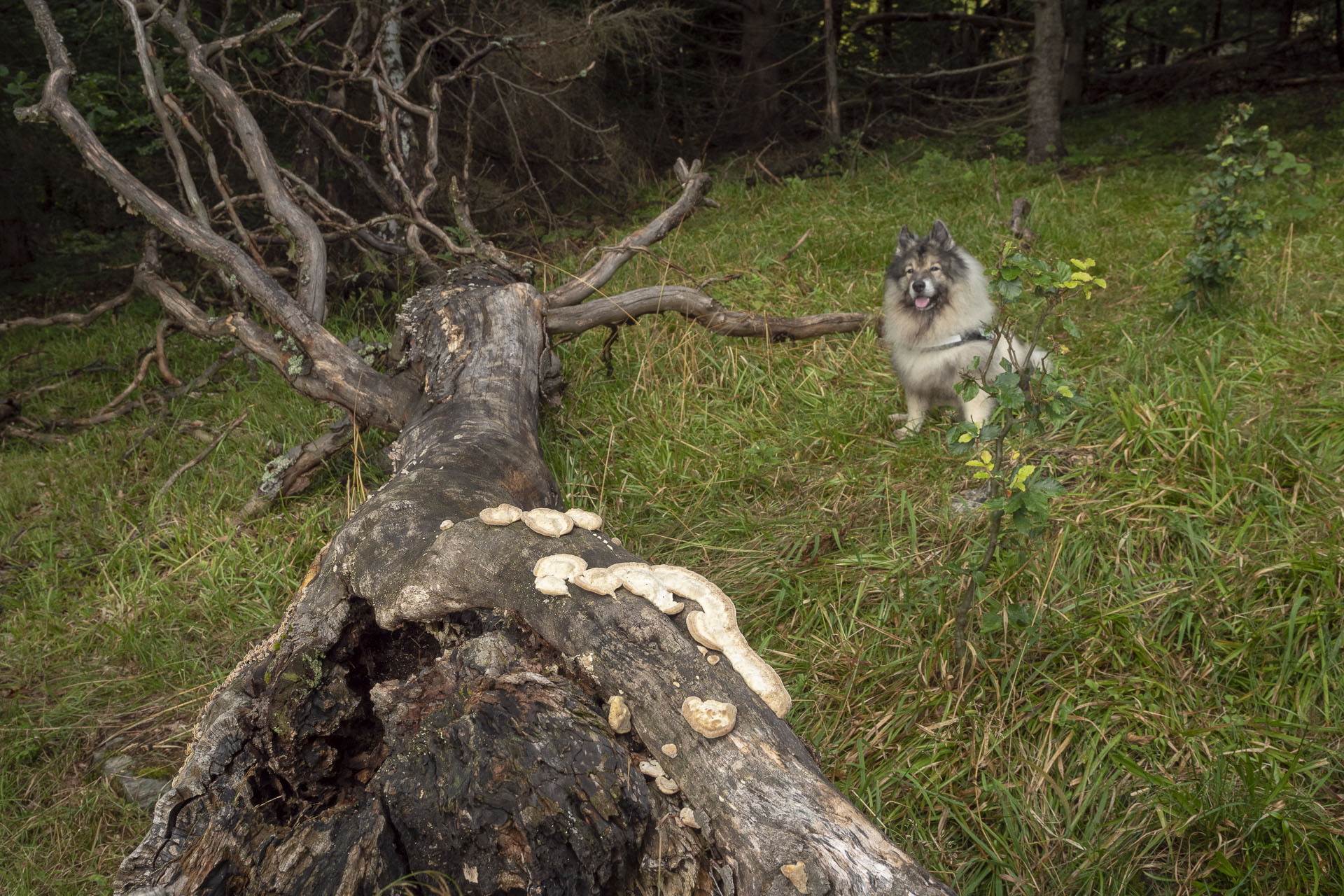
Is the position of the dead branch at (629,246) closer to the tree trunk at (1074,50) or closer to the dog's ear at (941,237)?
the dog's ear at (941,237)

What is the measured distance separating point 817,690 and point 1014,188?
6362mm

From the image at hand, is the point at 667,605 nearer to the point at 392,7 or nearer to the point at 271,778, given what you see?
the point at 271,778

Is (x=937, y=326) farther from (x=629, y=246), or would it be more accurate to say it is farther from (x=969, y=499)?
(x=629, y=246)

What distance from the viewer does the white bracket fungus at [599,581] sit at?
1.73m

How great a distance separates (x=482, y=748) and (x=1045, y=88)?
9169 mm

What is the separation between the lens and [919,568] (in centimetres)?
283

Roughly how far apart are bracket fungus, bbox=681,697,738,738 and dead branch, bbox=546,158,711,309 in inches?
107

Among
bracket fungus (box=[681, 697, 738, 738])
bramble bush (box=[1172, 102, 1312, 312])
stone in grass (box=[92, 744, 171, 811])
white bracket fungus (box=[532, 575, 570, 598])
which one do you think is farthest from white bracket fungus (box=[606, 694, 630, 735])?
bramble bush (box=[1172, 102, 1312, 312])

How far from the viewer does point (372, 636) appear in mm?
2117

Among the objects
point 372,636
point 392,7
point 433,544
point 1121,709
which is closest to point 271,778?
point 372,636

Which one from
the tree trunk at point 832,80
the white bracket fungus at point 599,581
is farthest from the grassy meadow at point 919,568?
the tree trunk at point 832,80

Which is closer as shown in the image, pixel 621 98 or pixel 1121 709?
pixel 1121 709

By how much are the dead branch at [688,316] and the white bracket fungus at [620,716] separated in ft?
8.10

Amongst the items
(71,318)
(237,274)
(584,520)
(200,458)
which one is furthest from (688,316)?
(71,318)
